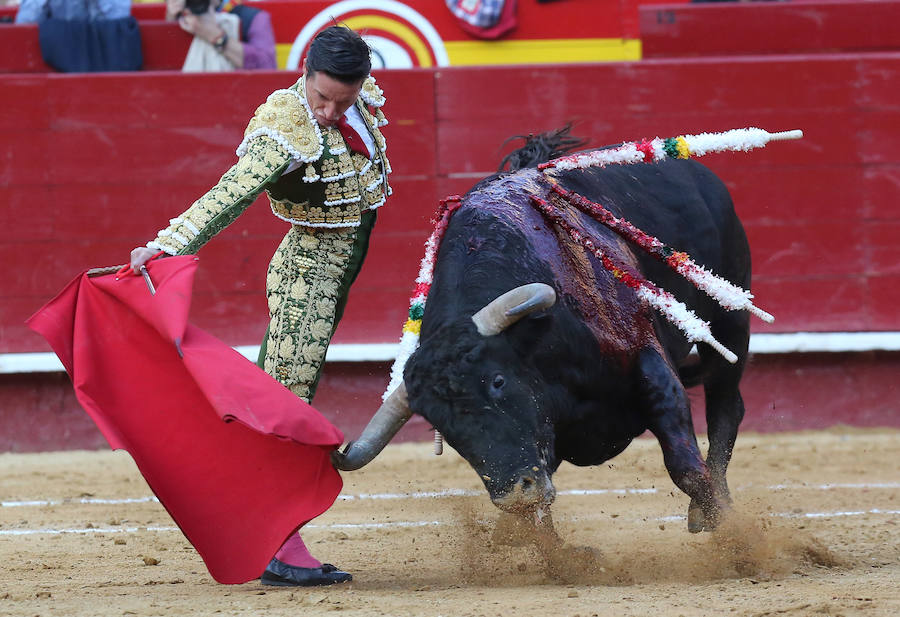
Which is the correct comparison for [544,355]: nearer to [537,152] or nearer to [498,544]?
[498,544]

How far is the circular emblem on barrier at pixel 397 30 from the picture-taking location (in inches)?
242

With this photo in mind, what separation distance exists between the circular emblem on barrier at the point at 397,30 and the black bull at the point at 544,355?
2626 millimetres

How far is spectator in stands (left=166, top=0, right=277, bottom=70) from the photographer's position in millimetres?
5625

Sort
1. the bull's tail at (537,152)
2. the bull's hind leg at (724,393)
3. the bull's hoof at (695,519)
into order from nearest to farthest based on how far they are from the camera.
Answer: the bull's hoof at (695,519) → the bull's tail at (537,152) → the bull's hind leg at (724,393)

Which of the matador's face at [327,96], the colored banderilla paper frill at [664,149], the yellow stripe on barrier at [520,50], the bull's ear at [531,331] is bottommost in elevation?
the yellow stripe on barrier at [520,50]

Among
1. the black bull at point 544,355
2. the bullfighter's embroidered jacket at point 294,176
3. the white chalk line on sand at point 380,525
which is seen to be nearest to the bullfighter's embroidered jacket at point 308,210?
the bullfighter's embroidered jacket at point 294,176

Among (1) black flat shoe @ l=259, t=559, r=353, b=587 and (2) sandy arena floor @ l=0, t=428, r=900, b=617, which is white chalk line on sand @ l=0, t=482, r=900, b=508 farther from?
(1) black flat shoe @ l=259, t=559, r=353, b=587

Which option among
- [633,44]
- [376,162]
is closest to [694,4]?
[633,44]

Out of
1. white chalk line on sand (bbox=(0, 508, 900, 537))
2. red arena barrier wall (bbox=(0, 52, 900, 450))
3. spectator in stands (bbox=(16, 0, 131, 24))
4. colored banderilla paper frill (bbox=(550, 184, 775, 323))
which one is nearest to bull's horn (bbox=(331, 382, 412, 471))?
colored banderilla paper frill (bbox=(550, 184, 775, 323))

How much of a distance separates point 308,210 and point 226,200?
333 mm

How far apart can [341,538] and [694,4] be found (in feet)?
10.1

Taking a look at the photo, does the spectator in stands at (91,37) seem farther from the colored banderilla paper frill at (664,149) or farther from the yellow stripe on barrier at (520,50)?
the colored banderilla paper frill at (664,149)

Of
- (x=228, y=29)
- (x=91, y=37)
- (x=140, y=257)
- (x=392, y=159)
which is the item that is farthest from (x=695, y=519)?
(x=91, y=37)

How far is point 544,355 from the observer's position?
2.90 meters
